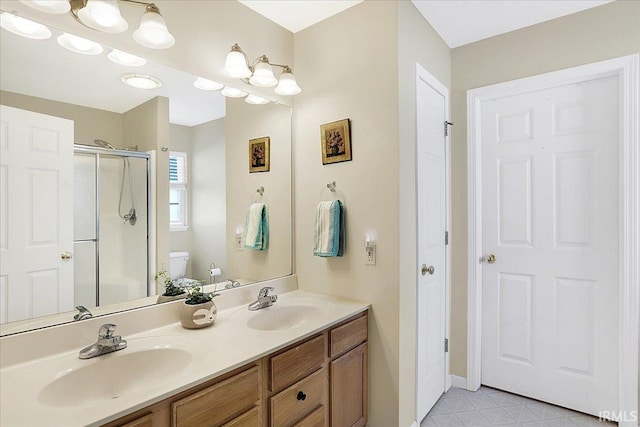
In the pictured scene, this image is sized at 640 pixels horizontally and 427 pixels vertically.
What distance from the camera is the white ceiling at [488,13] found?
1942 mm

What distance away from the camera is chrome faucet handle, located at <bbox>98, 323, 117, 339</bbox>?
121cm

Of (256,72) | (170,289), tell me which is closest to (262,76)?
(256,72)

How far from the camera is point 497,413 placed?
2.14 m

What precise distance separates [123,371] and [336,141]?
1499 mm

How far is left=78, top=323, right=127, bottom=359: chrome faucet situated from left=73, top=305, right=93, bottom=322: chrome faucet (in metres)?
0.11

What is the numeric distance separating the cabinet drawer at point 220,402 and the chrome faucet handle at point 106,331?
0.43 meters

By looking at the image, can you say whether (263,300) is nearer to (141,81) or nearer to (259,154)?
(259,154)

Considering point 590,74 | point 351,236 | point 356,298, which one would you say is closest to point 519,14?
point 590,74

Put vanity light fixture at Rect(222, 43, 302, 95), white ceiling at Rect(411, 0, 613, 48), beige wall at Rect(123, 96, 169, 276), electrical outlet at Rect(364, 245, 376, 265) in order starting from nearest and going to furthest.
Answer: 1. beige wall at Rect(123, 96, 169, 276)
2. vanity light fixture at Rect(222, 43, 302, 95)
3. electrical outlet at Rect(364, 245, 376, 265)
4. white ceiling at Rect(411, 0, 613, 48)

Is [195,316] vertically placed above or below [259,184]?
below

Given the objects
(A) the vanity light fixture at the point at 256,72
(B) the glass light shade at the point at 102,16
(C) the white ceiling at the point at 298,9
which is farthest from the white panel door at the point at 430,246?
(B) the glass light shade at the point at 102,16

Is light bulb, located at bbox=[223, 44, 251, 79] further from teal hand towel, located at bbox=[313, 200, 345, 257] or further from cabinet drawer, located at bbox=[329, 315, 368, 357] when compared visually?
cabinet drawer, located at bbox=[329, 315, 368, 357]

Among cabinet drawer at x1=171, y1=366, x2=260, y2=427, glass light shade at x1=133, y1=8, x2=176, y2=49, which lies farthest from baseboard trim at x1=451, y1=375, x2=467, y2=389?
glass light shade at x1=133, y1=8, x2=176, y2=49

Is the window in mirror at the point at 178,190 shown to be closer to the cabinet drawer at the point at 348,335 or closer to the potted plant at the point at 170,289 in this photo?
the potted plant at the point at 170,289
